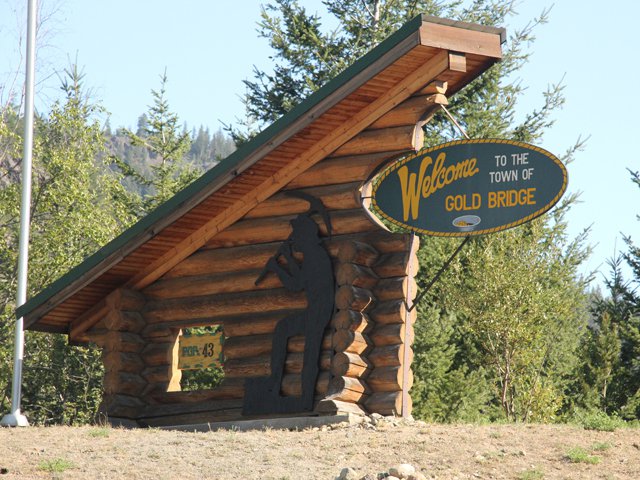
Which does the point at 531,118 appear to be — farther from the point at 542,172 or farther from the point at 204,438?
the point at 204,438

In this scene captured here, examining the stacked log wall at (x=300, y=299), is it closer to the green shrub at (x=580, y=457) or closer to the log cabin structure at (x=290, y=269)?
the log cabin structure at (x=290, y=269)

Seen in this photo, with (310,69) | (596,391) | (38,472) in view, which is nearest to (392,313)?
(38,472)

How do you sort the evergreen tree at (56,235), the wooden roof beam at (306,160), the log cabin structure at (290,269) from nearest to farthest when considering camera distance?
the log cabin structure at (290,269) → the wooden roof beam at (306,160) → the evergreen tree at (56,235)

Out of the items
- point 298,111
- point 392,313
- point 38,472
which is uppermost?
point 298,111

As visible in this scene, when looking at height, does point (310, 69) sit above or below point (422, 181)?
above

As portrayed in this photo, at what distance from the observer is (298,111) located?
15.6 metres

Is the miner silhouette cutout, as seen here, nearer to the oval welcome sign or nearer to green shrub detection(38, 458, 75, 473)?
the oval welcome sign

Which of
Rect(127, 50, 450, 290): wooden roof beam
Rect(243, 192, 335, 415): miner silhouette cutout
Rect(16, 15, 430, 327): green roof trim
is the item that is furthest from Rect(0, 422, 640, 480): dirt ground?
Rect(127, 50, 450, 290): wooden roof beam

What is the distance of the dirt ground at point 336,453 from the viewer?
471 inches

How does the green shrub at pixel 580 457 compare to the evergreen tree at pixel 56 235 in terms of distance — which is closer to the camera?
the green shrub at pixel 580 457

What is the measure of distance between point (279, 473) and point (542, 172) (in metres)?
5.62

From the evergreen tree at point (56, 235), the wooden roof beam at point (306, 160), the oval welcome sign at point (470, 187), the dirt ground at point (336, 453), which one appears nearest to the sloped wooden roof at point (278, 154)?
the wooden roof beam at point (306, 160)

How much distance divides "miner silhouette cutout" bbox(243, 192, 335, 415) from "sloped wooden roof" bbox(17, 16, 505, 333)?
2.81 ft

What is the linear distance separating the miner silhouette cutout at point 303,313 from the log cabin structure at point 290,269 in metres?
0.03
